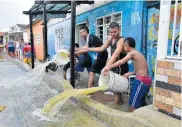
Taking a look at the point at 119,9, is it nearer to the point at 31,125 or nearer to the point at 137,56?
the point at 137,56

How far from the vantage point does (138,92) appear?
4246mm

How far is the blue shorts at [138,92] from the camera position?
4230 mm

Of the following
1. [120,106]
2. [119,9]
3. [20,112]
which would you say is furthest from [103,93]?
[119,9]

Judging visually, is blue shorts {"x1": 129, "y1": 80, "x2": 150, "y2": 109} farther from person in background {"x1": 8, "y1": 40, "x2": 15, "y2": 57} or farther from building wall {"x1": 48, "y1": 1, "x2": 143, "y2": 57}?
person in background {"x1": 8, "y1": 40, "x2": 15, "y2": 57}

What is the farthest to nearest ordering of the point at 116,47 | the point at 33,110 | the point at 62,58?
the point at 62,58
the point at 33,110
the point at 116,47

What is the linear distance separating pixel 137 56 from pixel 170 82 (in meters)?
1.03

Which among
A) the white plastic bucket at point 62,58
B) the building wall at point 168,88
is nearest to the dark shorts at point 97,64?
the white plastic bucket at point 62,58

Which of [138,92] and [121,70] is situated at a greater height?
[121,70]

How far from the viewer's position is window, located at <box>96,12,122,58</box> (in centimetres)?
786

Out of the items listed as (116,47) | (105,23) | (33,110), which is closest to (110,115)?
(116,47)

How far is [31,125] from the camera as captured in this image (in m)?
4.74

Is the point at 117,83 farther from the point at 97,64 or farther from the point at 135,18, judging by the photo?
the point at 135,18

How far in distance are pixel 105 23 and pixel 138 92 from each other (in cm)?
485

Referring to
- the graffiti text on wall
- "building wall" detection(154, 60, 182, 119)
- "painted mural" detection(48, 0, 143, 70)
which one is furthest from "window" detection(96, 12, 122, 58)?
"building wall" detection(154, 60, 182, 119)
